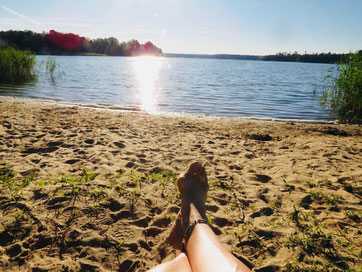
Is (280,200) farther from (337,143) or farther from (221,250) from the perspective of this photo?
(337,143)

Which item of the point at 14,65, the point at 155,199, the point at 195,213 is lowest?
the point at 155,199

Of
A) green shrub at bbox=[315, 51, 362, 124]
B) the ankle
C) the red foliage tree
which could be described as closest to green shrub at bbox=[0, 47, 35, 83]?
the ankle

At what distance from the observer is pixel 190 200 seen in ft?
7.73

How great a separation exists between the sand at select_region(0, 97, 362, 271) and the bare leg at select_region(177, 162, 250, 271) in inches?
11.7

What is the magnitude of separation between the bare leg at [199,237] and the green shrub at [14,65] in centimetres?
1417

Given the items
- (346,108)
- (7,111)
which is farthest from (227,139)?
(7,111)

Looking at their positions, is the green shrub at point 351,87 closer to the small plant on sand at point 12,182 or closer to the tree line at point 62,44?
the small plant on sand at point 12,182

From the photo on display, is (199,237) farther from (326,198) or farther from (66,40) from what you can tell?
(66,40)

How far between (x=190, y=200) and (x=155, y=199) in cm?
60

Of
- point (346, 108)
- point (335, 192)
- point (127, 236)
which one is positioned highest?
point (346, 108)

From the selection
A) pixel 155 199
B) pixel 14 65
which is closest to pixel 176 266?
pixel 155 199

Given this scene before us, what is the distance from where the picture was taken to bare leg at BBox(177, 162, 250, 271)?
4.75 feet

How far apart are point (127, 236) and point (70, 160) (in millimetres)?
2020

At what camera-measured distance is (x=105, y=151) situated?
13.2ft
